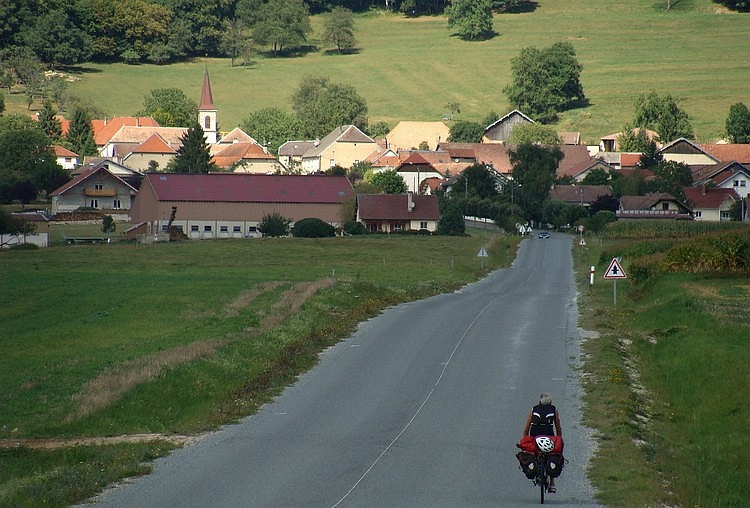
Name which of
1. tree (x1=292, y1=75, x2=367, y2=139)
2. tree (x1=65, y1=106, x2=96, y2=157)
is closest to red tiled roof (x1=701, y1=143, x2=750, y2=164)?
tree (x1=292, y1=75, x2=367, y2=139)

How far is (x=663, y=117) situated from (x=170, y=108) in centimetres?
7999

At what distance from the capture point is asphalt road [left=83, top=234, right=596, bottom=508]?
1873cm

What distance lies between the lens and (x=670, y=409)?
2725 cm

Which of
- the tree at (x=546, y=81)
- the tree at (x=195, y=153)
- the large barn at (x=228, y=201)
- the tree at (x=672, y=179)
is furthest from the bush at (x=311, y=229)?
the tree at (x=546, y=81)

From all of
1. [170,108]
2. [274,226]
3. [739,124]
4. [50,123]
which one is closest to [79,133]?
[50,123]

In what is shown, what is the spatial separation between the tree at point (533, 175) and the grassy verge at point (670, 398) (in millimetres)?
81977

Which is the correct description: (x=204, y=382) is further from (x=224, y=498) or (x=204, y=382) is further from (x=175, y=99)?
(x=175, y=99)

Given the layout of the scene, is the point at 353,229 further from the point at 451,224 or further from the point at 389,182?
the point at 389,182

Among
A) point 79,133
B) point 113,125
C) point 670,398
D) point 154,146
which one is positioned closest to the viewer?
point 670,398

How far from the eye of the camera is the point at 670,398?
2839 cm

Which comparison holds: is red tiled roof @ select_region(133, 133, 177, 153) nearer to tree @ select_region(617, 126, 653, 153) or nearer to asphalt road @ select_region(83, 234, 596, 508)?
tree @ select_region(617, 126, 653, 153)

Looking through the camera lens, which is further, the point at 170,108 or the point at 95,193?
the point at 170,108

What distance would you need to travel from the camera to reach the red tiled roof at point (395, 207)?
108m

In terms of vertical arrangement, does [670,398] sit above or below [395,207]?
below
